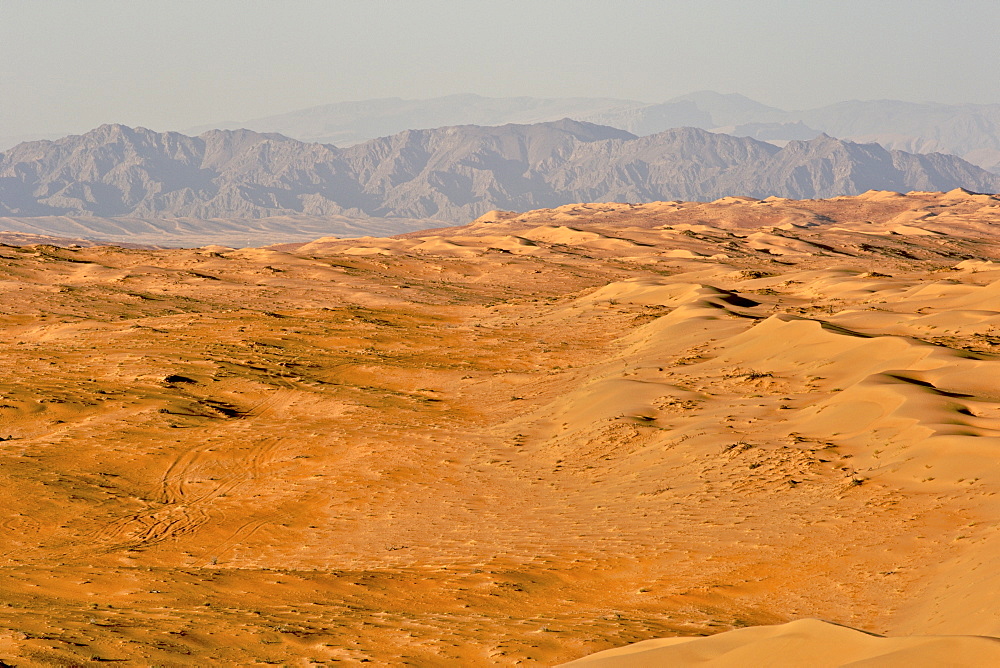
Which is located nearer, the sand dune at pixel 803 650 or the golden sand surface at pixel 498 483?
the sand dune at pixel 803 650

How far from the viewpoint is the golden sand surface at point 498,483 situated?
9984mm

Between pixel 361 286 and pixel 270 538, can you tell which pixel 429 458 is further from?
pixel 361 286

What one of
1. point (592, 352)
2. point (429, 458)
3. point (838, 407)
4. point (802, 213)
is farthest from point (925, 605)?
point (802, 213)

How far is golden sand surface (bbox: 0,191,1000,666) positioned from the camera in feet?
32.8

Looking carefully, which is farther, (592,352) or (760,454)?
(592,352)

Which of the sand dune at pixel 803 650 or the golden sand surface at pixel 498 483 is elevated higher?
the sand dune at pixel 803 650

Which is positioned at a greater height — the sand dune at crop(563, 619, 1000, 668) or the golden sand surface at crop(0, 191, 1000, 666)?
the sand dune at crop(563, 619, 1000, 668)

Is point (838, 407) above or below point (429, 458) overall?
above

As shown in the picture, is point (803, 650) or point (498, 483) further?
point (498, 483)

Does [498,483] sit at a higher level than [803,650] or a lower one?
lower

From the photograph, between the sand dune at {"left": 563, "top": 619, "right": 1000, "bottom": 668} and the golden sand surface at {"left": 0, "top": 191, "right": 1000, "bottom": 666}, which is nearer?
the sand dune at {"left": 563, "top": 619, "right": 1000, "bottom": 668}

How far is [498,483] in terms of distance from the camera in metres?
17.5

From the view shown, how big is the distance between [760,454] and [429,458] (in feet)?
22.4

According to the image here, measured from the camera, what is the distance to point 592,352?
3078 centimetres
